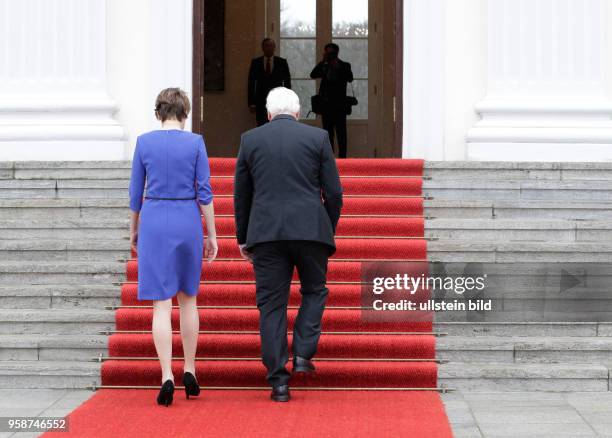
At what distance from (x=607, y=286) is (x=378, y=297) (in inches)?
62.0

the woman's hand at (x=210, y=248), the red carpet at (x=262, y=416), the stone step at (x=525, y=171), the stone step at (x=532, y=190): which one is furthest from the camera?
the stone step at (x=525, y=171)

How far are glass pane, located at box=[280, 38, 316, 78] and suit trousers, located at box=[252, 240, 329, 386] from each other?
10.3 meters

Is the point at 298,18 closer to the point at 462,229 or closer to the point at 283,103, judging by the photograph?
the point at 462,229

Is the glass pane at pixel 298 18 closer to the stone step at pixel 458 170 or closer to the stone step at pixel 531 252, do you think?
the stone step at pixel 458 170

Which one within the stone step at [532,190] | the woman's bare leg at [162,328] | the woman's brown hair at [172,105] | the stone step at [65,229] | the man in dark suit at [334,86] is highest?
the man in dark suit at [334,86]

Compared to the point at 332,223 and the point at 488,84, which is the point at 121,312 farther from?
the point at 488,84

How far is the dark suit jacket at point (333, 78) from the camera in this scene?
50.7 feet

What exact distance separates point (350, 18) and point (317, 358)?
9972 millimetres

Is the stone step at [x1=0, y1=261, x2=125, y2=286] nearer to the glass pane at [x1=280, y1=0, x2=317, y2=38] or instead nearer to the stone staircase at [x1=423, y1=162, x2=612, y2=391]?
the stone staircase at [x1=423, y1=162, x2=612, y2=391]

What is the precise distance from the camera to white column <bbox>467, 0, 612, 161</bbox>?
10.9 metres

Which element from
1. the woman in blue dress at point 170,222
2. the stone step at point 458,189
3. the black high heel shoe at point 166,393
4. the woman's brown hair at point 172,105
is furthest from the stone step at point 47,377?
the stone step at point 458,189

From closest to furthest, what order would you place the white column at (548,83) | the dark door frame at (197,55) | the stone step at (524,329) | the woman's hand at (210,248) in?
the woman's hand at (210,248), the stone step at (524,329), the white column at (548,83), the dark door frame at (197,55)

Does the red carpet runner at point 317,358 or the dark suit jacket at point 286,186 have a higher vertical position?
the dark suit jacket at point 286,186

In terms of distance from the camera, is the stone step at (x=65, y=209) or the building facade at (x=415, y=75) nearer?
the stone step at (x=65, y=209)
